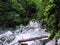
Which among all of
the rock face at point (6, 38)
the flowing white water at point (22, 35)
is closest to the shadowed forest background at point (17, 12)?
the flowing white water at point (22, 35)

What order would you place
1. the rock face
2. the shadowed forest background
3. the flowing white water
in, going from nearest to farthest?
1. the flowing white water
2. the rock face
3. the shadowed forest background

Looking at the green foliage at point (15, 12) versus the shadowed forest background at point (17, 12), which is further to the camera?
the green foliage at point (15, 12)

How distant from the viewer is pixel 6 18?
15.8 m

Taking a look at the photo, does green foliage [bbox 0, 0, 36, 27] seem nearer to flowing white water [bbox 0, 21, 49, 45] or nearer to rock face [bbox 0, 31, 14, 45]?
flowing white water [bbox 0, 21, 49, 45]

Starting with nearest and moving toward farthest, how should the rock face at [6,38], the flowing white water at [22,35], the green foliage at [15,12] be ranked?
the flowing white water at [22,35] < the rock face at [6,38] < the green foliage at [15,12]

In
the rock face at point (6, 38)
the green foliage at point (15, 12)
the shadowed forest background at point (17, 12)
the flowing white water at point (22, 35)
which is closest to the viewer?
the flowing white water at point (22, 35)

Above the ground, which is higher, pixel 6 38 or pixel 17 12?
pixel 17 12

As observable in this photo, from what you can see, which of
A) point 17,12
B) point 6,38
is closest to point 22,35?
point 6,38

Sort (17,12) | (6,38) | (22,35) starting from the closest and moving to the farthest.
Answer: (22,35) → (6,38) → (17,12)

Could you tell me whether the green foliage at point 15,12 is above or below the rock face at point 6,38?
above

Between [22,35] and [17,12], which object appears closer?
[22,35]

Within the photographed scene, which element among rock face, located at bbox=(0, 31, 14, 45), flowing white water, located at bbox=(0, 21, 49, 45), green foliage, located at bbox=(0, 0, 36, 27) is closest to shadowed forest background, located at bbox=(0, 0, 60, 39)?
green foliage, located at bbox=(0, 0, 36, 27)

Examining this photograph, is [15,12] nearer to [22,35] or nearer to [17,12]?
[17,12]

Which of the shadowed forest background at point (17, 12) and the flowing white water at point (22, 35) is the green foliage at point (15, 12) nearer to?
the shadowed forest background at point (17, 12)
